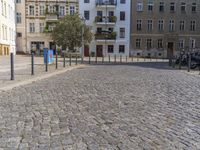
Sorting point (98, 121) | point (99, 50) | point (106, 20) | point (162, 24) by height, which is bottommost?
point (98, 121)

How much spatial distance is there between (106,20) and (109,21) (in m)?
0.65

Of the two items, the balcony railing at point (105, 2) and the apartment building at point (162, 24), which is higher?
the balcony railing at point (105, 2)

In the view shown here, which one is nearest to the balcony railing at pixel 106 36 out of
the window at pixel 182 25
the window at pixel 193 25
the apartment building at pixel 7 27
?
the window at pixel 182 25

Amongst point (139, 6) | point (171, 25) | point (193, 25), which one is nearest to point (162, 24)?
point (171, 25)

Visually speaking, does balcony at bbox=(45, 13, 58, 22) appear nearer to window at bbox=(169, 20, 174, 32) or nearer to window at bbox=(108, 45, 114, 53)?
window at bbox=(108, 45, 114, 53)

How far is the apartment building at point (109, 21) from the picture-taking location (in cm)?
5144

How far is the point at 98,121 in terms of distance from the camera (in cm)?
525

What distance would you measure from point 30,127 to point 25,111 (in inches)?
48.2

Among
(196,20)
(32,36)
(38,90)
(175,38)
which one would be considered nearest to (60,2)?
(32,36)

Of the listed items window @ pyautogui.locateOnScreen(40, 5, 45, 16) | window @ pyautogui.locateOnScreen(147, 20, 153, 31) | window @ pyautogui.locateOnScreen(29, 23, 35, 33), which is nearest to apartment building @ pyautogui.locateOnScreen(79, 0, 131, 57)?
window @ pyautogui.locateOnScreen(147, 20, 153, 31)

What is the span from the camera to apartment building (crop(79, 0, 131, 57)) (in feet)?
169

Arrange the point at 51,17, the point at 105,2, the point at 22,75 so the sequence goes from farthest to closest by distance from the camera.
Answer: the point at 105,2 < the point at 51,17 < the point at 22,75

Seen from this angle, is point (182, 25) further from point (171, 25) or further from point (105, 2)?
point (105, 2)

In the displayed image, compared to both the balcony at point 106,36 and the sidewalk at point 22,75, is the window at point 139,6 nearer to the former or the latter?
the balcony at point 106,36
